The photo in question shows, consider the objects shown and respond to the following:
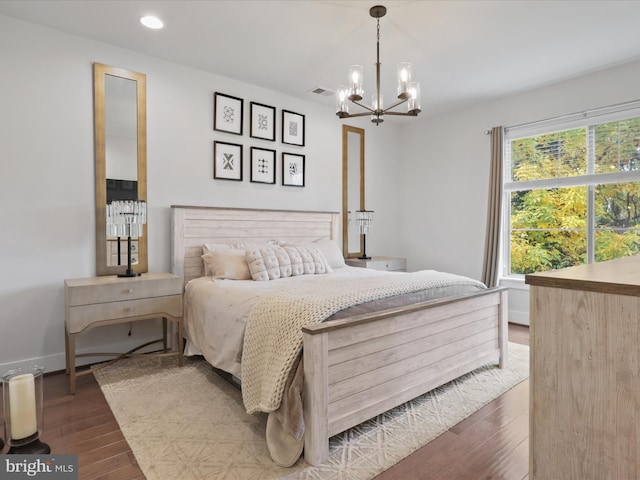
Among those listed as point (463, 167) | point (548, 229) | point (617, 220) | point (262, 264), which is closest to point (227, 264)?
point (262, 264)

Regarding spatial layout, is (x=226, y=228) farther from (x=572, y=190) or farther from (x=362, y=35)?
(x=572, y=190)

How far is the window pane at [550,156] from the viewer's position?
396 cm

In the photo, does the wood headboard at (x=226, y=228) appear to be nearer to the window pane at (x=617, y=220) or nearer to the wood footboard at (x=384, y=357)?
the wood footboard at (x=384, y=357)

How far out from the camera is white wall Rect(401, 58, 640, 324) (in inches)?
151

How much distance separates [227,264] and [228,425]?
140cm

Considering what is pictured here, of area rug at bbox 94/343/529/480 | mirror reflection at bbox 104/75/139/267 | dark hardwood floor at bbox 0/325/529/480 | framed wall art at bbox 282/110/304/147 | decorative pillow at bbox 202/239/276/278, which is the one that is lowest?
dark hardwood floor at bbox 0/325/529/480

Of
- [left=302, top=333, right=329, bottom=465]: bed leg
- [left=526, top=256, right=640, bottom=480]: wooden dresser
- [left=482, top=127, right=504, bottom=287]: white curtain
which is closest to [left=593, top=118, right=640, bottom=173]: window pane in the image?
[left=482, top=127, right=504, bottom=287]: white curtain

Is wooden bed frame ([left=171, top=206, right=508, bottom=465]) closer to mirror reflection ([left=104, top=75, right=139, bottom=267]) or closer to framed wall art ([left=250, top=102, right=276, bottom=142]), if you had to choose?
mirror reflection ([left=104, top=75, right=139, bottom=267])

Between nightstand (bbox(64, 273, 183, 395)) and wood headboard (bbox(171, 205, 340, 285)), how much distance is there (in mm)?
419

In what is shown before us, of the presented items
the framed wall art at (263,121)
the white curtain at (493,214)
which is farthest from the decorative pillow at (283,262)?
the white curtain at (493,214)

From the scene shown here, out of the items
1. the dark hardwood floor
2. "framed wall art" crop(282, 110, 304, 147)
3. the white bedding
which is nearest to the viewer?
the dark hardwood floor

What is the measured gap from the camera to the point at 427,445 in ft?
6.32

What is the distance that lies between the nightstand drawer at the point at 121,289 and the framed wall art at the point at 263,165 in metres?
1.53

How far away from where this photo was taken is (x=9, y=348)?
2.77m
